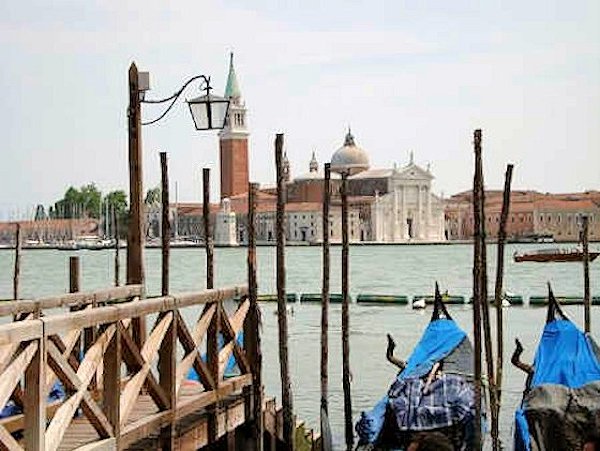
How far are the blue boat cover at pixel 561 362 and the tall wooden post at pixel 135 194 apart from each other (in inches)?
100.0

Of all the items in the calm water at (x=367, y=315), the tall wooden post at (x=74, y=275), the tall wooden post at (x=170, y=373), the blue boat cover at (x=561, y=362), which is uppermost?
the tall wooden post at (x=74, y=275)

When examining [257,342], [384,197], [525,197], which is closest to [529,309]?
[257,342]

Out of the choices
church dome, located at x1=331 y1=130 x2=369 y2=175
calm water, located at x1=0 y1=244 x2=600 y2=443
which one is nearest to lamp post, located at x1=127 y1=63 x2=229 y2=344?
calm water, located at x1=0 y1=244 x2=600 y2=443

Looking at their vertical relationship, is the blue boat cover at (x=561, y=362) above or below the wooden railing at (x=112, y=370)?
below

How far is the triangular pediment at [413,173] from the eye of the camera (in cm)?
9231

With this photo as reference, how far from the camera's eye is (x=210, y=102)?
6.32m

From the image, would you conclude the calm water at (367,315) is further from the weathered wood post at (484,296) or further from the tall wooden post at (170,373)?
the tall wooden post at (170,373)

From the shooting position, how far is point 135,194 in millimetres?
6375

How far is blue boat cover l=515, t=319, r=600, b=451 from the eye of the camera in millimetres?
7418

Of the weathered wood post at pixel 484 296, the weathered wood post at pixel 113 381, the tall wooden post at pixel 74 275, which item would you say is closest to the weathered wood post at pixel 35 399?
the weathered wood post at pixel 113 381

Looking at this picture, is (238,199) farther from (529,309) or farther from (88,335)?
(88,335)

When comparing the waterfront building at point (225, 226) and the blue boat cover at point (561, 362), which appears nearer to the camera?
the blue boat cover at point (561, 362)

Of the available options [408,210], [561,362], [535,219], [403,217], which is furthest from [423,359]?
[535,219]

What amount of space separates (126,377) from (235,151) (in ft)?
291
